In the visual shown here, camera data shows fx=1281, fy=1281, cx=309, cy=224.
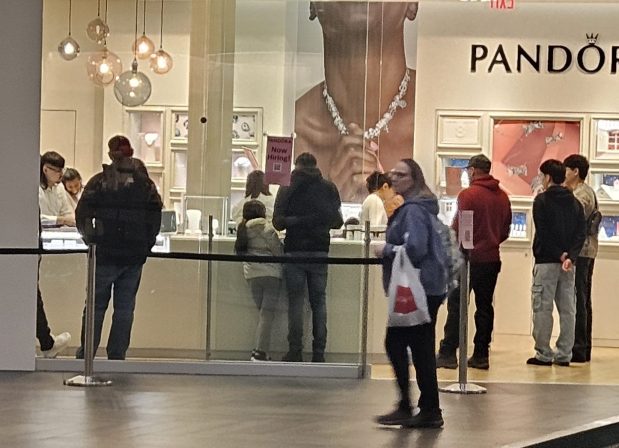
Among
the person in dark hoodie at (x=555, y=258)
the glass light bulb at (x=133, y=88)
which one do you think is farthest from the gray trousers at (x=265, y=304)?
the person in dark hoodie at (x=555, y=258)

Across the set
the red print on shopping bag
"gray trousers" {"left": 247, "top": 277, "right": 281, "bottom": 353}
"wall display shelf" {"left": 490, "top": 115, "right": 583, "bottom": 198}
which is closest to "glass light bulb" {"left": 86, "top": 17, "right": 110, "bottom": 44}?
"gray trousers" {"left": 247, "top": 277, "right": 281, "bottom": 353}

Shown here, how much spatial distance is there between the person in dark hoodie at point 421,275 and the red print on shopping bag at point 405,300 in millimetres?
110

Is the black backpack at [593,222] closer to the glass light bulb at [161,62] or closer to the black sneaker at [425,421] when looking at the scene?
the glass light bulb at [161,62]

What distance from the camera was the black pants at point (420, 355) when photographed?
7270 millimetres

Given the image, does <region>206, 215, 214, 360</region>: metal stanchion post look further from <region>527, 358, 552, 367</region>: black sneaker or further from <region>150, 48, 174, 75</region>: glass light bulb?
<region>527, 358, 552, 367</region>: black sneaker

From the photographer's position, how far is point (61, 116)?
941cm

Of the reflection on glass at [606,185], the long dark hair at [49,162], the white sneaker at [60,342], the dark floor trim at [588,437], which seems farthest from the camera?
the reflection on glass at [606,185]

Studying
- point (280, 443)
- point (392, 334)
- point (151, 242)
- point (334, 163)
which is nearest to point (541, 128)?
point (334, 163)

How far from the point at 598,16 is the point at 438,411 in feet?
22.1

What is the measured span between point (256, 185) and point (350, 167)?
735 millimetres

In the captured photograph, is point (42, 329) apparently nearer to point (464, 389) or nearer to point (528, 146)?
point (464, 389)

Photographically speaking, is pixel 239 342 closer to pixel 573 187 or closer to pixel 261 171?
pixel 261 171

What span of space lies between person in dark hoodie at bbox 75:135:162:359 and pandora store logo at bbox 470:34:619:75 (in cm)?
480

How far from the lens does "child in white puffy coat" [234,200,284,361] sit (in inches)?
378
